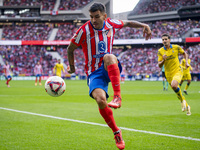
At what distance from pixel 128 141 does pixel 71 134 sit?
3.93 feet

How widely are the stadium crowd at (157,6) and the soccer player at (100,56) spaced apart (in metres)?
48.1

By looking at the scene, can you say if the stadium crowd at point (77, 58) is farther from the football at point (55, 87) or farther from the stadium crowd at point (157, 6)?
the football at point (55, 87)

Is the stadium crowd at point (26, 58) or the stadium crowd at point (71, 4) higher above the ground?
the stadium crowd at point (71, 4)

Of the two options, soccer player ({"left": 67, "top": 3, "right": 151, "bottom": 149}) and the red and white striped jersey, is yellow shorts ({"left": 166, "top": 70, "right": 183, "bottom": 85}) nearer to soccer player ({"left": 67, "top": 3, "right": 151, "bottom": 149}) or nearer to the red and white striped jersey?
soccer player ({"left": 67, "top": 3, "right": 151, "bottom": 149})

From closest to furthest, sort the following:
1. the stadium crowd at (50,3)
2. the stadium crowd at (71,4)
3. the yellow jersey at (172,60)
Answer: the yellow jersey at (172,60) → the stadium crowd at (71,4) → the stadium crowd at (50,3)

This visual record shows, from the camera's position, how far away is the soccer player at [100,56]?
404 cm

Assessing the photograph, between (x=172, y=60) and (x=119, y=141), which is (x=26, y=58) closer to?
(x=172, y=60)

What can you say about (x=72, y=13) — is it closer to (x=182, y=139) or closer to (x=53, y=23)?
(x=53, y=23)

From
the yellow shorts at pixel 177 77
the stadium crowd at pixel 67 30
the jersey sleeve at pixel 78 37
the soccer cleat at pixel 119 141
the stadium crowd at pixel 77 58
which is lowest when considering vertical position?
the stadium crowd at pixel 77 58

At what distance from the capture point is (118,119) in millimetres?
6879

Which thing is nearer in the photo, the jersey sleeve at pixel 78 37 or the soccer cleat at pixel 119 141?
the soccer cleat at pixel 119 141

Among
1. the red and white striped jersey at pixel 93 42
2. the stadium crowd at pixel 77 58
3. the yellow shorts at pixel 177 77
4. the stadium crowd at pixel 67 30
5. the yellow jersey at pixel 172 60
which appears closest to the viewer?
the red and white striped jersey at pixel 93 42

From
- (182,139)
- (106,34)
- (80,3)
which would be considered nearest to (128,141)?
(182,139)

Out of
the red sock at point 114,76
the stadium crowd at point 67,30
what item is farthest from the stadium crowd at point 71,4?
the red sock at point 114,76
